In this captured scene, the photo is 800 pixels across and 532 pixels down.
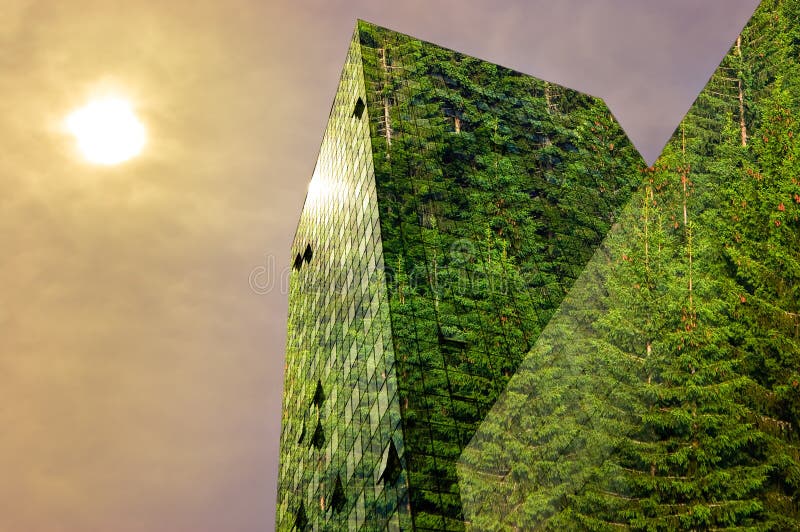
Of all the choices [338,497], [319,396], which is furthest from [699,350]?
[319,396]

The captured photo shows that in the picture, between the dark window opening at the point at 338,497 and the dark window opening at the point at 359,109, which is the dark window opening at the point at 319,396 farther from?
the dark window opening at the point at 359,109

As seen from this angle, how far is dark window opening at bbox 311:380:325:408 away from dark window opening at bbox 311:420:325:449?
5.68 ft

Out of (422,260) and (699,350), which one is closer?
(699,350)

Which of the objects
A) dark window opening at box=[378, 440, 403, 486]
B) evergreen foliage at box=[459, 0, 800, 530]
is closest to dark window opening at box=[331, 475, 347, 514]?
dark window opening at box=[378, 440, 403, 486]

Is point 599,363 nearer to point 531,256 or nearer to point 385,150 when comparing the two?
point 531,256

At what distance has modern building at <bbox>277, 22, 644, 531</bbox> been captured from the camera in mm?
51531

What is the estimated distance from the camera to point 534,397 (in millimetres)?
41344

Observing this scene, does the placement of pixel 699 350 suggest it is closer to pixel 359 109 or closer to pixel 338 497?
pixel 338 497

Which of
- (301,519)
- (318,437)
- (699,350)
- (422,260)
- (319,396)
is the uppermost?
(422,260)

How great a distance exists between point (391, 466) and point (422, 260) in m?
15.7

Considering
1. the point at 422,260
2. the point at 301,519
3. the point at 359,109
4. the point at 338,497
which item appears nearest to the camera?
the point at 338,497

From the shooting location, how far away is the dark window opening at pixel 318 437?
214 ft

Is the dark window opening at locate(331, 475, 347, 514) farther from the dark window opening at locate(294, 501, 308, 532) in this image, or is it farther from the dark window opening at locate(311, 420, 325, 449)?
the dark window opening at locate(294, 501, 308, 532)

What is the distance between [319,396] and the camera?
69.1m
